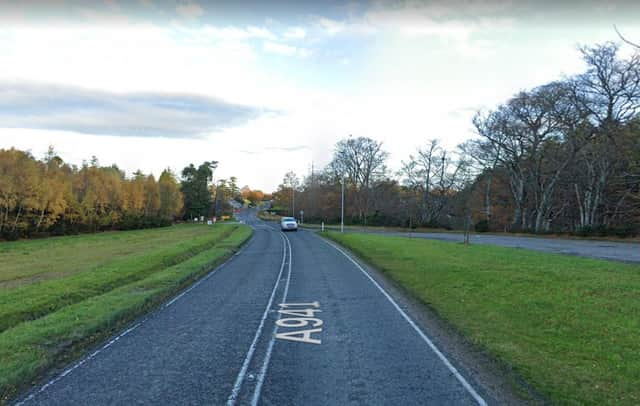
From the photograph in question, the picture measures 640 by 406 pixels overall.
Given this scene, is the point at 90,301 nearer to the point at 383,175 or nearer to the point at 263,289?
the point at 263,289

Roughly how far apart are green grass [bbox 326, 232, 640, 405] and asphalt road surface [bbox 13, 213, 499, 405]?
3.92ft

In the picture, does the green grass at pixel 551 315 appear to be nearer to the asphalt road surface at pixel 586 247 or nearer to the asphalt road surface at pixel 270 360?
the asphalt road surface at pixel 270 360

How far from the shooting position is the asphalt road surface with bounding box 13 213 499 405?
5.72 metres

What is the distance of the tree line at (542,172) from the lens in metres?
37.5

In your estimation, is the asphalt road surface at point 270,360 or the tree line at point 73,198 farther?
the tree line at point 73,198

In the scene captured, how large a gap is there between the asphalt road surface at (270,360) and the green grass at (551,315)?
1.19 m

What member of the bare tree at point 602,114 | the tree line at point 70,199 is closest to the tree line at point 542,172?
the bare tree at point 602,114

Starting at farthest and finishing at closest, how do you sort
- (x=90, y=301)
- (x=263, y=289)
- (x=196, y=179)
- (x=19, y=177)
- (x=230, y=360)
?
(x=196, y=179), (x=19, y=177), (x=263, y=289), (x=90, y=301), (x=230, y=360)

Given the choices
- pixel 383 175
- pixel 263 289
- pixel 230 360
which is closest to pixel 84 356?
pixel 230 360

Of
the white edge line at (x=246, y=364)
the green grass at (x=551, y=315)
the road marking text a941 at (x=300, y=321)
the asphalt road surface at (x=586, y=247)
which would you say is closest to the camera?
the white edge line at (x=246, y=364)

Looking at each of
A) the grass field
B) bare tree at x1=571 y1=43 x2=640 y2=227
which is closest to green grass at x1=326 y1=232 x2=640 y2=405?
the grass field

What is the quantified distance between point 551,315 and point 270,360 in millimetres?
6645

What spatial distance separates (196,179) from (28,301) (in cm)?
9749

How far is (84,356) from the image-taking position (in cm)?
746
